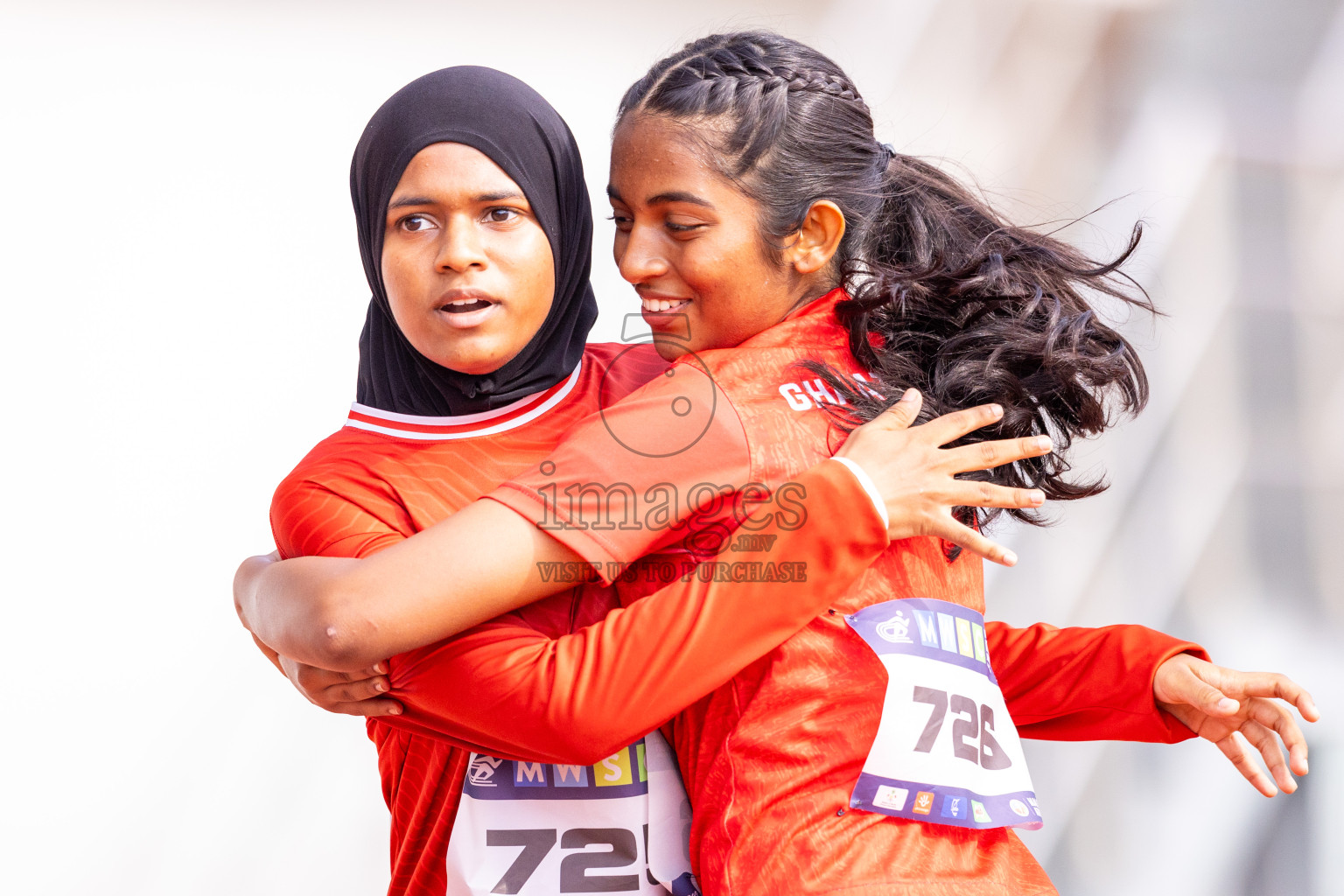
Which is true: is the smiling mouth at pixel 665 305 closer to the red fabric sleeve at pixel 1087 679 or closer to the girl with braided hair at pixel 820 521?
the girl with braided hair at pixel 820 521

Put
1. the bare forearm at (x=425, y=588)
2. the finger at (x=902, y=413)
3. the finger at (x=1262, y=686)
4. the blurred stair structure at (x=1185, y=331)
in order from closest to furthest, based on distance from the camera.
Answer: the bare forearm at (x=425, y=588) < the finger at (x=902, y=413) < the finger at (x=1262, y=686) < the blurred stair structure at (x=1185, y=331)

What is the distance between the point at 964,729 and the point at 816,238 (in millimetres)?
476

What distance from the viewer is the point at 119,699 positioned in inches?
81.1

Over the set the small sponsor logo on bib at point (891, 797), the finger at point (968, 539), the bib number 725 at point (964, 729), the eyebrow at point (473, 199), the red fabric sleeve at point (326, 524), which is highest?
the eyebrow at point (473, 199)

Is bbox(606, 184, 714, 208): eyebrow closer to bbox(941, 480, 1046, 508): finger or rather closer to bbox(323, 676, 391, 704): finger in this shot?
bbox(941, 480, 1046, 508): finger

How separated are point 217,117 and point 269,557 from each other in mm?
1241

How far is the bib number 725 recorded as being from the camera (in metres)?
0.94

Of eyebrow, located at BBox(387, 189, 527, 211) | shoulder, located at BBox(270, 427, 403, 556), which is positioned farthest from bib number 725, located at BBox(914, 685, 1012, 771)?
eyebrow, located at BBox(387, 189, 527, 211)

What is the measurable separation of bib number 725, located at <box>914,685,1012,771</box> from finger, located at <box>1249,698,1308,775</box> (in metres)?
0.30

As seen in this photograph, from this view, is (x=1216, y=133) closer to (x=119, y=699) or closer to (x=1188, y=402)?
(x=1188, y=402)

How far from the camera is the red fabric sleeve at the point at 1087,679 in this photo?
1155mm

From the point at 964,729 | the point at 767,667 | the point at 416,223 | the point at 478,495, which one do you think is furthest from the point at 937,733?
the point at 416,223

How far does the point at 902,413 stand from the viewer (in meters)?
1.00

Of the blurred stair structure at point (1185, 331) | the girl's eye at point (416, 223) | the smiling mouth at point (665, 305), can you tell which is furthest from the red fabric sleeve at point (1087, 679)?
the blurred stair structure at point (1185, 331)
